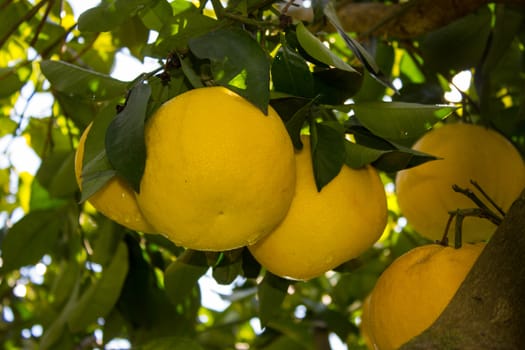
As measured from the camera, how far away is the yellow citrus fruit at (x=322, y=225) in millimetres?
1177

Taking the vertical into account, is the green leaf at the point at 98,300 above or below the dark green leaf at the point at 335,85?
below

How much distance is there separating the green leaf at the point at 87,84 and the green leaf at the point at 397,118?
0.36 metres

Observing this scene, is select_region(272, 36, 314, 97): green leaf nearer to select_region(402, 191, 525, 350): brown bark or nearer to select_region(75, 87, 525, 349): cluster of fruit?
select_region(75, 87, 525, 349): cluster of fruit

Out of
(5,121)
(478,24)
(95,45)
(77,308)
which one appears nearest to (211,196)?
(77,308)

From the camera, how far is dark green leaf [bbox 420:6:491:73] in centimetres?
190

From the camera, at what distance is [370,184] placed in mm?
1238

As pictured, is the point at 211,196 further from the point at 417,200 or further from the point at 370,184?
the point at 417,200

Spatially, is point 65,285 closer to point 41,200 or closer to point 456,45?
point 41,200

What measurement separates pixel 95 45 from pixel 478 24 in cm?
105

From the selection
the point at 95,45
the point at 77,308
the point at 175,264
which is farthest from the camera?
the point at 95,45

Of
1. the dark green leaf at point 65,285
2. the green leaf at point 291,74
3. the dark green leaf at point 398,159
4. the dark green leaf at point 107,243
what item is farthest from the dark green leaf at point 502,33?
the dark green leaf at point 65,285

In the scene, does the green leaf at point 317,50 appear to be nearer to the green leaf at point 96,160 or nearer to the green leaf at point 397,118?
the green leaf at point 397,118

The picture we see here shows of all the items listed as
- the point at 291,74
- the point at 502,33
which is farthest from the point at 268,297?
the point at 502,33

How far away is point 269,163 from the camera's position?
1038 millimetres
